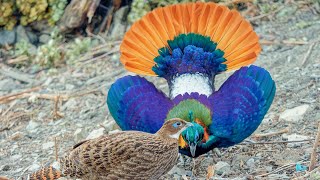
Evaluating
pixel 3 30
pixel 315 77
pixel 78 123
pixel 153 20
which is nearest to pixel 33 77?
pixel 3 30

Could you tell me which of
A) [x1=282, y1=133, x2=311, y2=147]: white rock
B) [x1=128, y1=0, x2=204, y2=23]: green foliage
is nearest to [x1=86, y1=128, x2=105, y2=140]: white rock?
[x1=282, y1=133, x2=311, y2=147]: white rock

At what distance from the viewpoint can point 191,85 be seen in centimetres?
407

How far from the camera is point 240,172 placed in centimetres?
388

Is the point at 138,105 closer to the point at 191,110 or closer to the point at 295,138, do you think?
the point at 191,110

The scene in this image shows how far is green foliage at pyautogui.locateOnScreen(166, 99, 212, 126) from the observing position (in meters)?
3.73

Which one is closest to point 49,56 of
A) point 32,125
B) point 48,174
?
point 32,125

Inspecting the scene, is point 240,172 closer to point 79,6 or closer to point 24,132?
point 24,132

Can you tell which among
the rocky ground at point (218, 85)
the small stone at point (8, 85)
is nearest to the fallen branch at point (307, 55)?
the rocky ground at point (218, 85)

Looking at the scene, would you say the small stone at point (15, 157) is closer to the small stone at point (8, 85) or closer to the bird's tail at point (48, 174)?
the bird's tail at point (48, 174)

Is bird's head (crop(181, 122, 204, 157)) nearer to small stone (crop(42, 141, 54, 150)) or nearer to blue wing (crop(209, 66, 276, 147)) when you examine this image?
blue wing (crop(209, 66, 276, 147))

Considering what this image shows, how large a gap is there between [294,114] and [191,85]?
697 millimetres

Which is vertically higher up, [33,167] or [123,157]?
[123,157]

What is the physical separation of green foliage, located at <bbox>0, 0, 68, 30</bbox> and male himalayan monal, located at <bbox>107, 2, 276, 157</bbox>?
196 centimetres

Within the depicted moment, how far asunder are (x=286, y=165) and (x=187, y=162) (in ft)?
1.90
